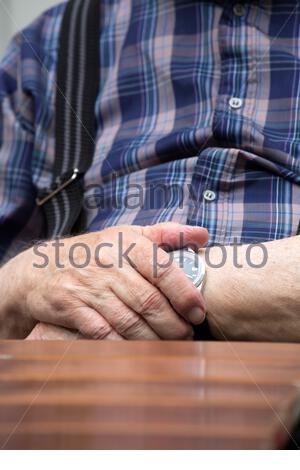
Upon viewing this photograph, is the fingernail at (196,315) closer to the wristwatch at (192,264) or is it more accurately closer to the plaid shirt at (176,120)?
the wristwatch at (192,264)

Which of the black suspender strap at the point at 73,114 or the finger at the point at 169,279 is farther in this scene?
the black suspender strap at the point at 73,114

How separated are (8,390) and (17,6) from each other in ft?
4.93

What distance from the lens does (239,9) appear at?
1.03m

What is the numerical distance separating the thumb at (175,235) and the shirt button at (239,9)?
41 cm

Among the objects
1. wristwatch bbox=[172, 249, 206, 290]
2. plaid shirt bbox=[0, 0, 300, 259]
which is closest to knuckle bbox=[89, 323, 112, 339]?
wristwatch bbox=[172, 249, 206, 290]

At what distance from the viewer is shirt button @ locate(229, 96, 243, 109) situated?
0.98m

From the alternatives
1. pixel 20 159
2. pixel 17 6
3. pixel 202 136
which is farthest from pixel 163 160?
pixel 17 6

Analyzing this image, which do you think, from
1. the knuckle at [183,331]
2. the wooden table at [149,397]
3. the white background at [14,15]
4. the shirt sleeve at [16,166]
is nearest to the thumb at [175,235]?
the knuckle at [183,331]

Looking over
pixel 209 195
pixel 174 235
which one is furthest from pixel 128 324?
pixel 209 195

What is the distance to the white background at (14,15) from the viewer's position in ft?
5.40

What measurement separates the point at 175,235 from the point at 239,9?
0.44 meters

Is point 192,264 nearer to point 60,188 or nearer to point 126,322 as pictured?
point 126,322

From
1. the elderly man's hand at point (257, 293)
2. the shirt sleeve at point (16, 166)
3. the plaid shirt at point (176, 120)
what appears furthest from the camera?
the shirt sleeve at point (16, 166)

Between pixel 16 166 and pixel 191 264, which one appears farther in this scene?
pixel 16 166
